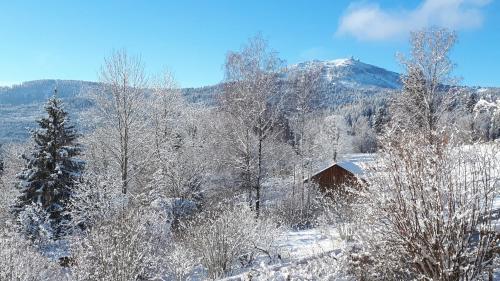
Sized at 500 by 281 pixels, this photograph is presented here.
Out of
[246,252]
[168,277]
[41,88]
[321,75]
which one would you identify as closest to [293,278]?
[246,252]

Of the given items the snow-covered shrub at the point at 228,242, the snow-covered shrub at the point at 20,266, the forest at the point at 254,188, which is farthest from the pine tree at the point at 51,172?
the snow-covered shrub at the point at 228,242

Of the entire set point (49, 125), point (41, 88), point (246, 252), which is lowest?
point (246, 252)

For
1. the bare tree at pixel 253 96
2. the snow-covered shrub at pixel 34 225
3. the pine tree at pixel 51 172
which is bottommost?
the snow-covered shrub at pixel 34 225

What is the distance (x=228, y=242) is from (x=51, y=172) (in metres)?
11.6

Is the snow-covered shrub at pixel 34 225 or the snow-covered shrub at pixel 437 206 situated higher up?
the snow-covered shrub at pixel 437 206

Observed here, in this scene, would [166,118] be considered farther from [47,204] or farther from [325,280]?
[325,280]

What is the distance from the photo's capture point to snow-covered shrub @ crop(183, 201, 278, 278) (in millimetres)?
9898

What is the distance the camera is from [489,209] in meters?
5.01

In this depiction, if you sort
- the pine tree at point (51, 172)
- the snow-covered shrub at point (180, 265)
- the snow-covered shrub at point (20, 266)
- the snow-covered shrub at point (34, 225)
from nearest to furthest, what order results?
the snow-covered shrub at point (20, 266) → the snow-covered shrub at point (180, 265) → the snow-covered shrub at point (34, 225) → the pine tree at point (51, 172)

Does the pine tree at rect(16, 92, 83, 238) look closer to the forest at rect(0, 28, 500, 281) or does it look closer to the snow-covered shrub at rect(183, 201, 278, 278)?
the forest at rect(0, 28, 500, 281)

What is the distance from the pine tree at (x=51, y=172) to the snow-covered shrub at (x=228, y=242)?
8.88 meters

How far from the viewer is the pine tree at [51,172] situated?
17.7 m

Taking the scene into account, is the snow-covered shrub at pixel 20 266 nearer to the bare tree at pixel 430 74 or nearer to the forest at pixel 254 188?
the forest at pixel 254 188

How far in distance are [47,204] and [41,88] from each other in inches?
6745
